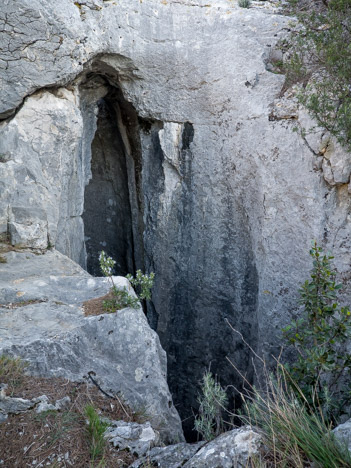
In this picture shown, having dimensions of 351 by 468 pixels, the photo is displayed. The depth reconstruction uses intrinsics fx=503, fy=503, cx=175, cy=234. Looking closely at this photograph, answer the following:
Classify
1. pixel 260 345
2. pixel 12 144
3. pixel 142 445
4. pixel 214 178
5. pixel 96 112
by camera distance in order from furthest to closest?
pixel 96 112 → pixel 214 178 → pixel 260 345 → pixel 12 144 → pixel 142 445

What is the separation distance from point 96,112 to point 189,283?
2.64 m

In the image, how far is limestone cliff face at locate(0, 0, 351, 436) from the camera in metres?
5.33

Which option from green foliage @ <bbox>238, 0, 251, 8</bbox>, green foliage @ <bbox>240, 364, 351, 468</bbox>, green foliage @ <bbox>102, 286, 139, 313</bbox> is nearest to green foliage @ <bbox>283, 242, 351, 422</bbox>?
green foliage @ <bbox>240, 364, 351, 468</bbox>

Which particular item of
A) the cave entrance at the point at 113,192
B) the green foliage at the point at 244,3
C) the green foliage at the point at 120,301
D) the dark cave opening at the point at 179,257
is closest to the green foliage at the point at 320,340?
the green foliage at the point at 120,301

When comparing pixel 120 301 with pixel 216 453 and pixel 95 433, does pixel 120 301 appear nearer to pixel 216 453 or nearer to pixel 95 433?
pixel 95 433

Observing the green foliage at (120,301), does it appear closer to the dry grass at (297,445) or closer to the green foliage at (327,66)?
the dry grass at (297,445)

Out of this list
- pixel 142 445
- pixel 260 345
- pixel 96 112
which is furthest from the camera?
pixel 96 112

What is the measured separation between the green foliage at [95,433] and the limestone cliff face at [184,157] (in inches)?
102

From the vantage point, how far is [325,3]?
18.3 feet

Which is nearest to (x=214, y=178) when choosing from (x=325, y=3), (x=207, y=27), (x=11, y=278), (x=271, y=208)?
(x=271, y=208)

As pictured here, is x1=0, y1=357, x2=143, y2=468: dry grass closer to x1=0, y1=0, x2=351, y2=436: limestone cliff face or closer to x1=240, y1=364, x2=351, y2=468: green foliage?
x1=240, y1=364, x2=351, y2=468: green foliage

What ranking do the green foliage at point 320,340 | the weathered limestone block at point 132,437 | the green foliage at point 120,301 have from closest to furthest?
the weathered limestone block at point 132,437 < the green foliage at point 320,340 < the green foliage at point 120,301

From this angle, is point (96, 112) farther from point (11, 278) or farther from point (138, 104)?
point (11, 278)

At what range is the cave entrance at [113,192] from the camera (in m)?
7.12
